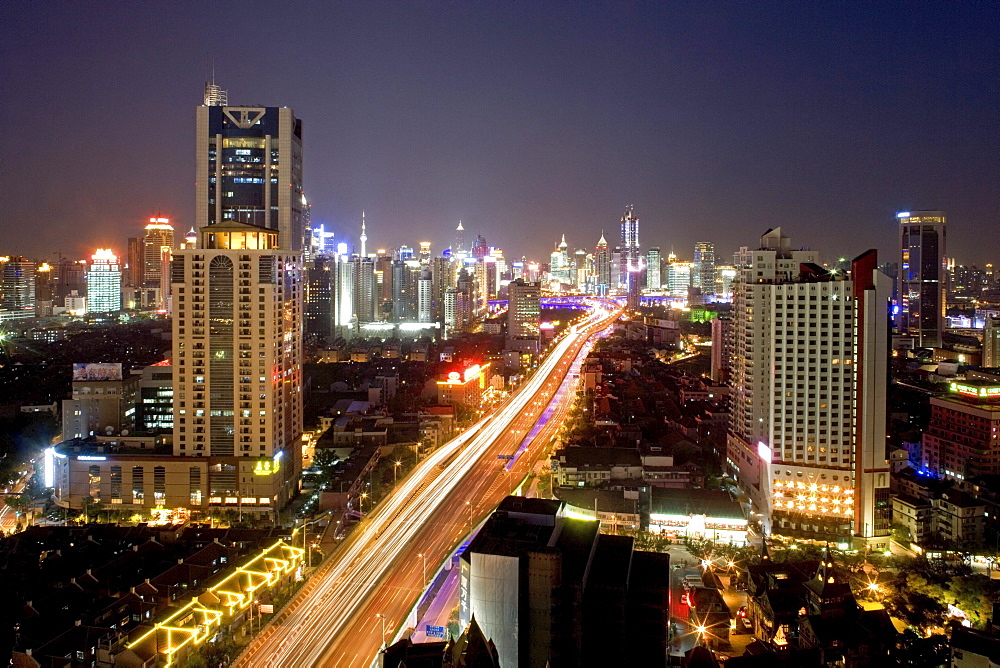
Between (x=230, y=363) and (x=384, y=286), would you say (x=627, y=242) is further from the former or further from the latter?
(x=230, y=363)

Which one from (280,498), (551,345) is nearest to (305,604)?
(280,498)

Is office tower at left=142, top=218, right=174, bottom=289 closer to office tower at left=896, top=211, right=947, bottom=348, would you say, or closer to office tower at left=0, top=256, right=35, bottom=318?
office tower at left=0, top=256, right=35, bottom=318

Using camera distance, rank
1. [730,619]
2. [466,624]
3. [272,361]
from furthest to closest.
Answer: [272,361] → [730,619] → [466,624]

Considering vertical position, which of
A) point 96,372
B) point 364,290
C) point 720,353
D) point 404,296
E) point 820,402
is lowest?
point 820,402

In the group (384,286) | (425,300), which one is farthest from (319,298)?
(384,286)

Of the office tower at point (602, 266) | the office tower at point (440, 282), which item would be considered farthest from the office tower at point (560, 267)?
the office tower at point (440, 282)

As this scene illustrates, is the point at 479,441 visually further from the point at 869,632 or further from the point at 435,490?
the point at 869,632

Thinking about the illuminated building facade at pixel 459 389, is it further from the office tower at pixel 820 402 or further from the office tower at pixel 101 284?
the office tower at pixel 101 284
